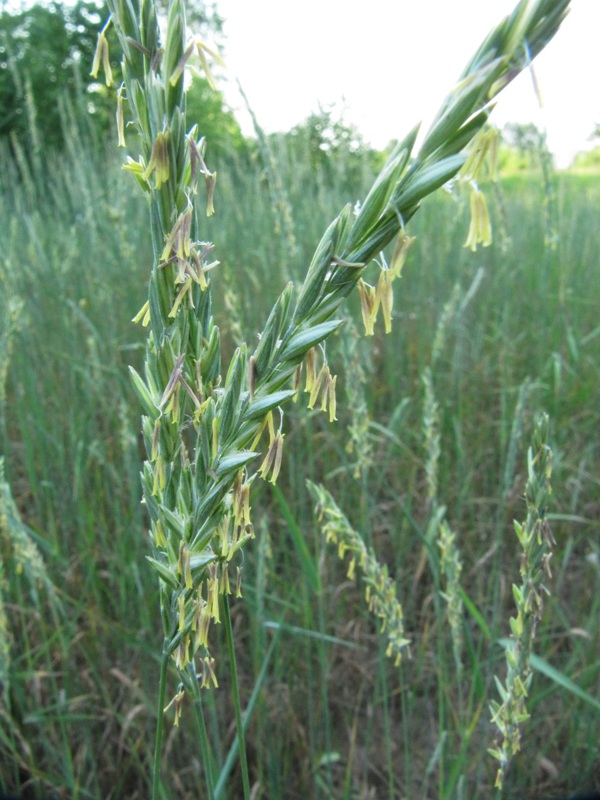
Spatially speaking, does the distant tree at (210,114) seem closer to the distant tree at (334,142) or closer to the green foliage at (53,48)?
the green foliage at (53,48)

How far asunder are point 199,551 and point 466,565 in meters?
1.80

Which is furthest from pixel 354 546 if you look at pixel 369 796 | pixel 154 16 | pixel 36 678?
pixel 36 678

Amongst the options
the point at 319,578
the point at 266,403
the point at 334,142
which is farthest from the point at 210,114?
the point at 266,403

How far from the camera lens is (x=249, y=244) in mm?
3506

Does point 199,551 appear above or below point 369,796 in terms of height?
above

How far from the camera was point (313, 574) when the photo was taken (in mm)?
1239

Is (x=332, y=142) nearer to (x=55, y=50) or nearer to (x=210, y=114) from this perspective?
(x=55, y=50)

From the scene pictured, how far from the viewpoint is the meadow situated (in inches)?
56.0

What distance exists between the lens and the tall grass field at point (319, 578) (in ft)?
4.48

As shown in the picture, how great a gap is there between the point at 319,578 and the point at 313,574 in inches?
2.8

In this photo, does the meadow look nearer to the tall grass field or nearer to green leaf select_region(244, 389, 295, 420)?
the tall grass field

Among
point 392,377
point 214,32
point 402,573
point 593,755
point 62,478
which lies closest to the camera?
point 593,755

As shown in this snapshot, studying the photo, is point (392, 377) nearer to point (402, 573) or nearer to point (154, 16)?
point (402, 573)

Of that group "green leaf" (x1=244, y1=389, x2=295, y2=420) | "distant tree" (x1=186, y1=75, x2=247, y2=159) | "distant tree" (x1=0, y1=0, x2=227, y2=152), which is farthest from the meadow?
"distant tree" (x1=186, y1=75, x2=247, y2=159)
